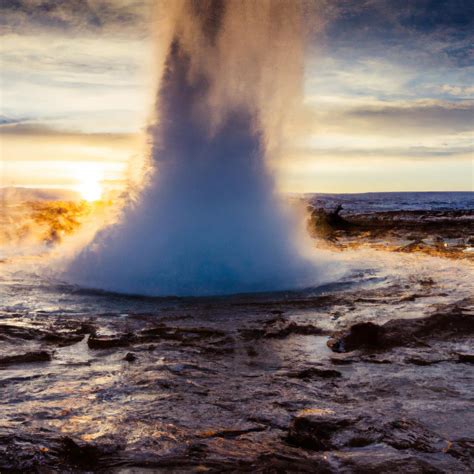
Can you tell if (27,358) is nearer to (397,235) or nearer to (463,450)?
(463,450)

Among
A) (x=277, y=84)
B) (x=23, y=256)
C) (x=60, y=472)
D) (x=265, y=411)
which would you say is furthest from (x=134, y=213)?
(x=60, y=472)

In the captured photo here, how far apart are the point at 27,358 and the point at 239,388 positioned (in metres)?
2.14

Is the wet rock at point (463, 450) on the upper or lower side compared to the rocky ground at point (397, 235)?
lower

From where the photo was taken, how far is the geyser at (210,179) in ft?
31.4

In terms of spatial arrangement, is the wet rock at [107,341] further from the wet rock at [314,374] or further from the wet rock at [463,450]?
the wet rock at [463,450]

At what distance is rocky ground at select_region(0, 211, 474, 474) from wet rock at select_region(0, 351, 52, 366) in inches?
0.6

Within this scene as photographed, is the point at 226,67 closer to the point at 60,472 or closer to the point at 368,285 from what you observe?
the point at 368,285

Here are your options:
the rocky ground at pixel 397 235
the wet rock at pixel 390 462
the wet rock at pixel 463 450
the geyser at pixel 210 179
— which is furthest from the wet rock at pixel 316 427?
the rocky ground at pixel 397 235

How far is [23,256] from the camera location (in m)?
13.9

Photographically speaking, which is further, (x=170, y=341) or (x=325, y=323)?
(x=325, y=323)

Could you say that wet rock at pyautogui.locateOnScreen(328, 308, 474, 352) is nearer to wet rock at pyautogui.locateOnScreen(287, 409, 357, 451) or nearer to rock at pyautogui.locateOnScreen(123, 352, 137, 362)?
wet rock at pyautogui.locateOnScreen(287, 409, 357, 451)

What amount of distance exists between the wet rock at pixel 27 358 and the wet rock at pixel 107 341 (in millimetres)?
501

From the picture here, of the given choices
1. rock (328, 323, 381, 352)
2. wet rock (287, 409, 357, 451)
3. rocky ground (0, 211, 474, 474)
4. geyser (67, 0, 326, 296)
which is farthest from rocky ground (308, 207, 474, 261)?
wet rock (287, 409, 357, 451)

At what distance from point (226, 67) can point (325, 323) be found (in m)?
6.11
